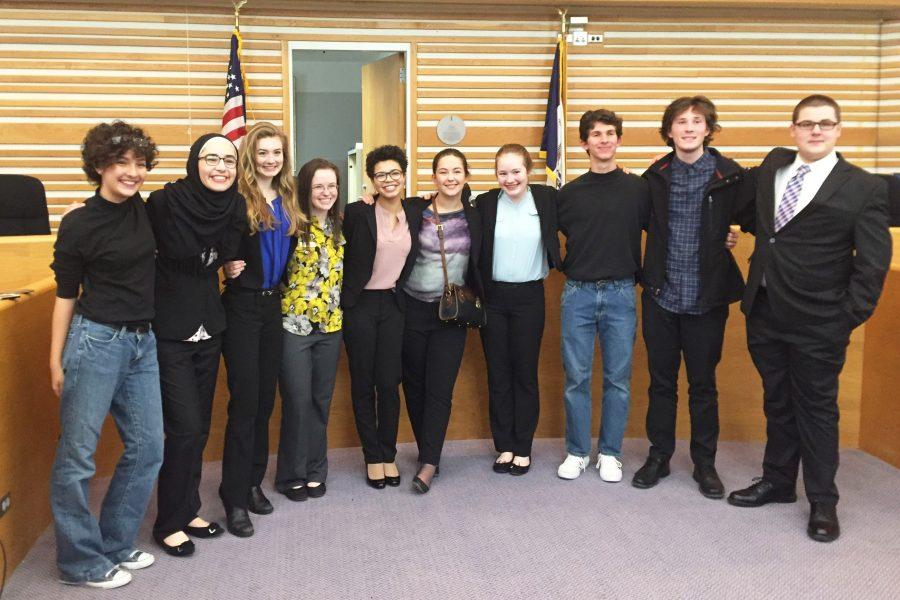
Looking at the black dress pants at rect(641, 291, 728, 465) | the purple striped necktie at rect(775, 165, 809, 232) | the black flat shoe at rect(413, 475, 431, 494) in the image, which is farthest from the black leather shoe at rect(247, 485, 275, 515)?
the purple striped necktie at rect(775, 165, 809, 232)

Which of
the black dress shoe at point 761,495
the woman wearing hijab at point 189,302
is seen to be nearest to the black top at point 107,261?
the woman wearing hijab at point 189,302

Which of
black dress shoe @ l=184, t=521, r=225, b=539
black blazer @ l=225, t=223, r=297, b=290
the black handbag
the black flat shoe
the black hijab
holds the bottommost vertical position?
black dress shoe @ l=184, t=521, r=225, b=539

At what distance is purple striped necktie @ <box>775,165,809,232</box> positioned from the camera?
293 cm

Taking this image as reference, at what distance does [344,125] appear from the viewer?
8.98m

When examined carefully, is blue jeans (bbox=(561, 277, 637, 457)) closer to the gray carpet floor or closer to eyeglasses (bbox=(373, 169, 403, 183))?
the gray carpet floor

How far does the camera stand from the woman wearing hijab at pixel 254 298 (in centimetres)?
288

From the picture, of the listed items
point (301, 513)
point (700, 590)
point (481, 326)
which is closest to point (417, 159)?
point (481, 326)

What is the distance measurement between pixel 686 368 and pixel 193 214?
6.81 ft

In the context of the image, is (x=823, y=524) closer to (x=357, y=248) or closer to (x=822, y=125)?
(x=822, y=125)

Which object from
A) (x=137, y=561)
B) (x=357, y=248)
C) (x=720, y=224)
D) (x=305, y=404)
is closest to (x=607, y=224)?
(x=720, y=224)

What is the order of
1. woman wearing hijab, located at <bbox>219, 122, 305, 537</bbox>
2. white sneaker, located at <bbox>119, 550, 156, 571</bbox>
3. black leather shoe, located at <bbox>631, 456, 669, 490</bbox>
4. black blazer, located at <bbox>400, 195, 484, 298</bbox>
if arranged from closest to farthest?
white sneaker, located at <bbox>119, 550, 156, 571</bbox> < woman wearing hijab, located at <bbox>219, 122, 305, 537</bbox> < black blazer, located at <bbox>400, 195, 484, 298</bbox> < black leather shoe, located at <bbox>631, 456, 669, 490</bbox>

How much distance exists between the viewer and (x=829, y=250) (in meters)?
2.85

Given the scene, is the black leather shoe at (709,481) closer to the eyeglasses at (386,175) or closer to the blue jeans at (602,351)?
the blue jeans at (602,351)

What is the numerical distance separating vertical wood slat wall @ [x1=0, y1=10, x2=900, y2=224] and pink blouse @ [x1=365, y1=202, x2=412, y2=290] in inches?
144
